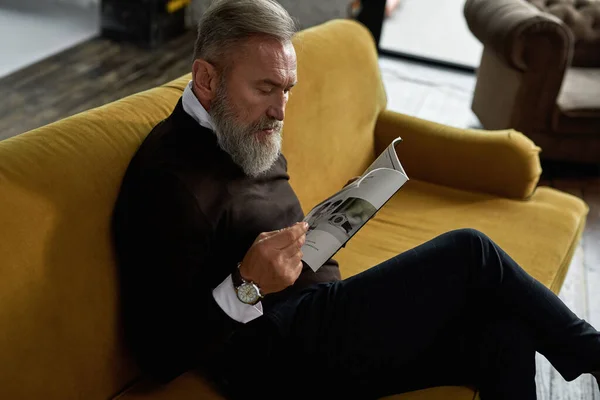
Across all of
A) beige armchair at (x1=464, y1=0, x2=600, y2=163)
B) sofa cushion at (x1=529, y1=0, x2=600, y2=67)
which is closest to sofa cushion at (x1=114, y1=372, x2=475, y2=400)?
beige armchair at (x1=464, y1=0, x2=600, y2=163)

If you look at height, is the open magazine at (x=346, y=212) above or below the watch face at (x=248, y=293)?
above

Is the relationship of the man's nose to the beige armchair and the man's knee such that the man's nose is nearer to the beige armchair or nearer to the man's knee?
the man's knee

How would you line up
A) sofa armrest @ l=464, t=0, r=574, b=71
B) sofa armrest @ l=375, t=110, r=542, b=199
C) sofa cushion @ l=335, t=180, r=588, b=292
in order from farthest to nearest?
sofa armrest @ l=464, t=0, r=574, b=71
sofa armrest @ l=375, t=110, r=542, b=199
sofa cushion @ l=335, t=180, r=588, b=292

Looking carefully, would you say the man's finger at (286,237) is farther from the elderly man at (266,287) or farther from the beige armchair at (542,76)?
the beige armchair at (542,76)

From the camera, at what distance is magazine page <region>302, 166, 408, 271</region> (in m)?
1.38

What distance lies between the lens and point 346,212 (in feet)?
4.69

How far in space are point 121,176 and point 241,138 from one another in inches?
9.7

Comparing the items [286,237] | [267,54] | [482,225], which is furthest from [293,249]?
→ [482,225]

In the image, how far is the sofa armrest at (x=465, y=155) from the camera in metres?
2.38

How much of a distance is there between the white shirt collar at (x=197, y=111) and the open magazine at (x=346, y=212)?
11.0 inches

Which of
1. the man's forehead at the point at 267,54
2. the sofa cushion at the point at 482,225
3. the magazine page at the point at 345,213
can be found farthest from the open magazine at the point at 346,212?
the sofa cushion at the point at 482,225

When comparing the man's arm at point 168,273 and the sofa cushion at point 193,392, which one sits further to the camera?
the sofa cushion at point 193,392

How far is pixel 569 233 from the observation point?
225 cm

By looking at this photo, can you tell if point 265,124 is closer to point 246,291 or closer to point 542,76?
point 246,291
